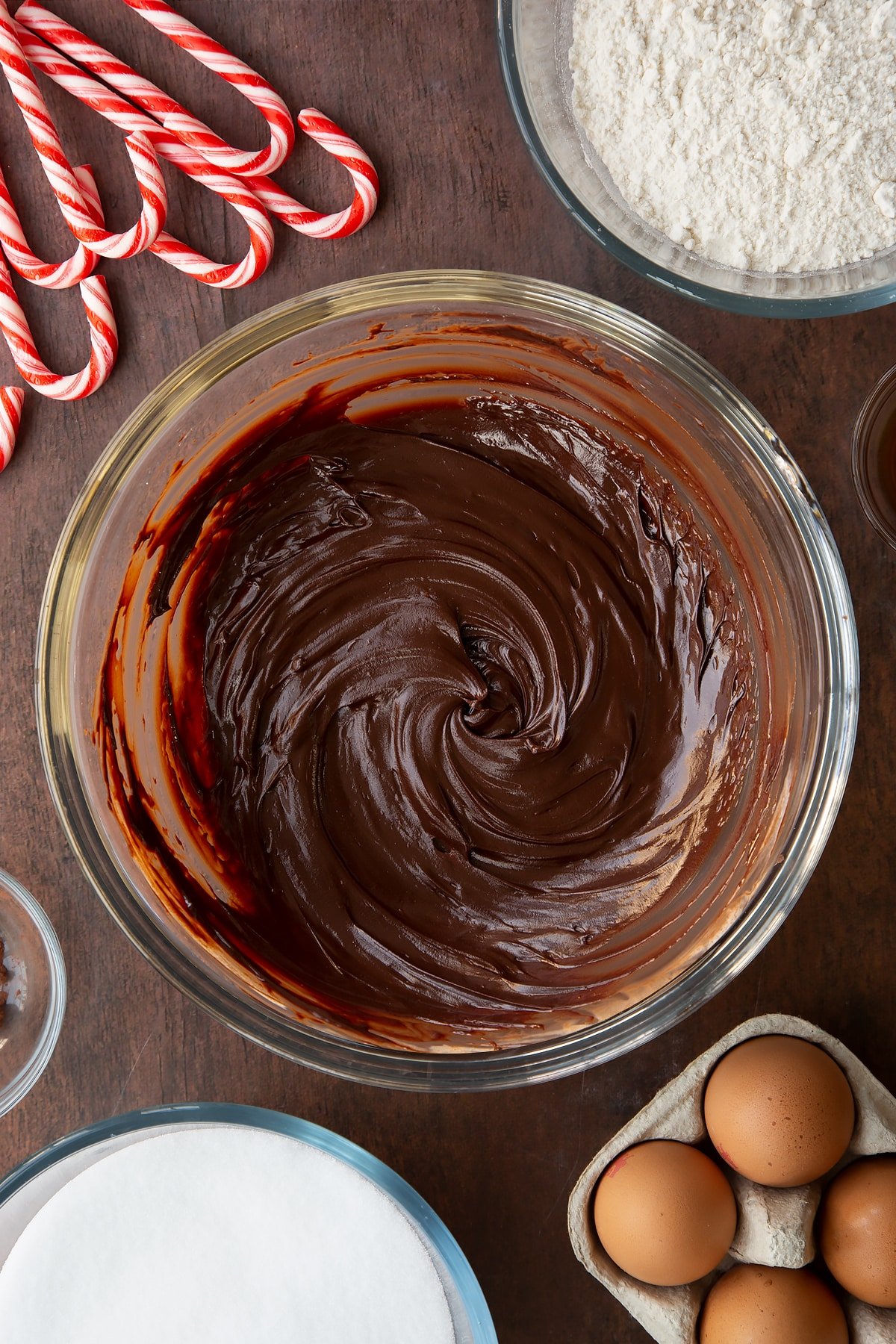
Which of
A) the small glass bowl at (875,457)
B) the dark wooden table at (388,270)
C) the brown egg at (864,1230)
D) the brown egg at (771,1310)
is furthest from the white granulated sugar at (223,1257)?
the small glass bowl at (875,457)

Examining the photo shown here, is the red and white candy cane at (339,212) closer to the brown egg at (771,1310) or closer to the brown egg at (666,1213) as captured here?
the brown egg at (666,1213)

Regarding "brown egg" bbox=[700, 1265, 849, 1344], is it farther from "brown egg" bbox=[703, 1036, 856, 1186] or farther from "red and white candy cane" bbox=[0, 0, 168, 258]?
"red and white candy cane" bbox=[0, 0, 168, 258]

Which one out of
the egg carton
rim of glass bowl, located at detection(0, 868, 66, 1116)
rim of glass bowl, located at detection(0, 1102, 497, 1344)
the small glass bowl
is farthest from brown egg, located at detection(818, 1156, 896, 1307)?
rim of glass bowl, located at detection(0, 868, 66, 1116)

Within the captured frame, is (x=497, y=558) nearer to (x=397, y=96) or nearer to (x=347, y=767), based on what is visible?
(x=347, y=767)

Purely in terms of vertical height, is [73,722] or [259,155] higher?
[259,155]

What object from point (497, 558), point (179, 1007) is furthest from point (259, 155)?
point (179, 1007)

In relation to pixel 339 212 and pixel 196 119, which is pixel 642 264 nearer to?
pixel 339 212

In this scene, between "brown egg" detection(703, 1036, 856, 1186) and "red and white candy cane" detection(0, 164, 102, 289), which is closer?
"brown egg" detection(703, 1036, 856, 1186)
